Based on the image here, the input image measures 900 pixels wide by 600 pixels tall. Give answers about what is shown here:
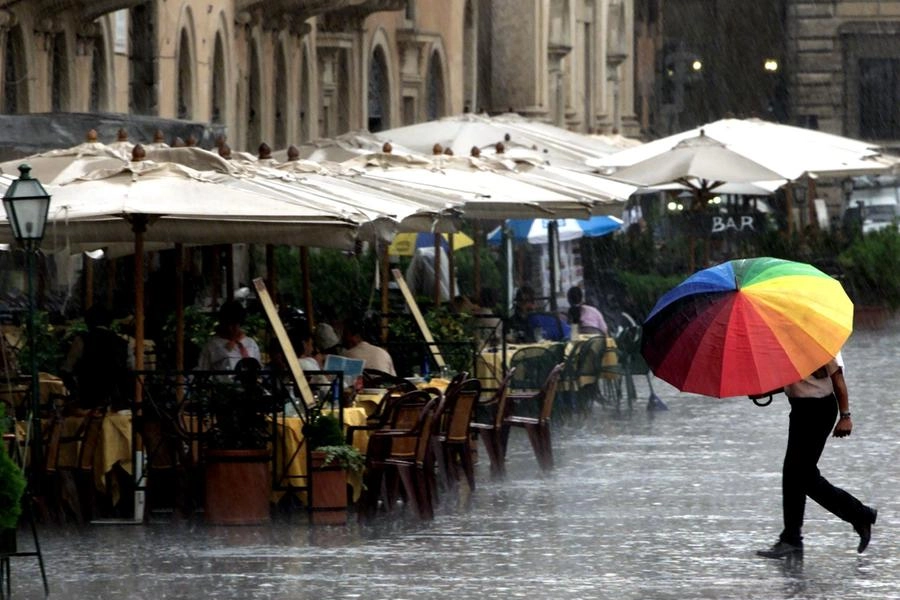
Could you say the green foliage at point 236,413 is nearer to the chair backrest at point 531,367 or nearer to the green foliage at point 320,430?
the green foliage at point 320,430

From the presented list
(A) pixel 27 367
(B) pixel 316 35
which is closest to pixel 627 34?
(B) pixel 316 35

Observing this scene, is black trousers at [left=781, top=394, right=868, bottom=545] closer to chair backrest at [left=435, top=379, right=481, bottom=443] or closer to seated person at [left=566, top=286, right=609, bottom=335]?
chair backrest at [left=435, top=379, right=481, bottom=443]

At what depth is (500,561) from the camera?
13.3 meters

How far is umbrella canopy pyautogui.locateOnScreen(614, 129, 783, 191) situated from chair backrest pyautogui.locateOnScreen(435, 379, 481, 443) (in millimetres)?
11712

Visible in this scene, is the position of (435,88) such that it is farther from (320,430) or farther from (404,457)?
(320,430)

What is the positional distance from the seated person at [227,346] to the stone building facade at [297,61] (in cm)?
260

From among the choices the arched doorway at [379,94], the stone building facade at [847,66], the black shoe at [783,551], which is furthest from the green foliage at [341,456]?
the stone building facade at [847,66]

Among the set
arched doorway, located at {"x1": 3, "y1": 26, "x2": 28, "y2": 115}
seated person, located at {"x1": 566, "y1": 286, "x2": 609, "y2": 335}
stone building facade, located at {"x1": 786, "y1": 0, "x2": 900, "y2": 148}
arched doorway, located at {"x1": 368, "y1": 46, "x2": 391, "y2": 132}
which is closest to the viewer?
arched doorway, located at {"x1": 3, "y1": 26, "x2": 28, "y2": 115}

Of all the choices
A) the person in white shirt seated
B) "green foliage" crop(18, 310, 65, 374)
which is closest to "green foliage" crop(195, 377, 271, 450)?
the person in white shirt seated

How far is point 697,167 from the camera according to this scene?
28500 mm

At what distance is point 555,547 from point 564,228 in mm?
16347

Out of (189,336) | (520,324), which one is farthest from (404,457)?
(520,324)

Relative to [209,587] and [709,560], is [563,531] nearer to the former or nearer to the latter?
[709,560]

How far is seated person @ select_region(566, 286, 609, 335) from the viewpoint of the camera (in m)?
24.2
